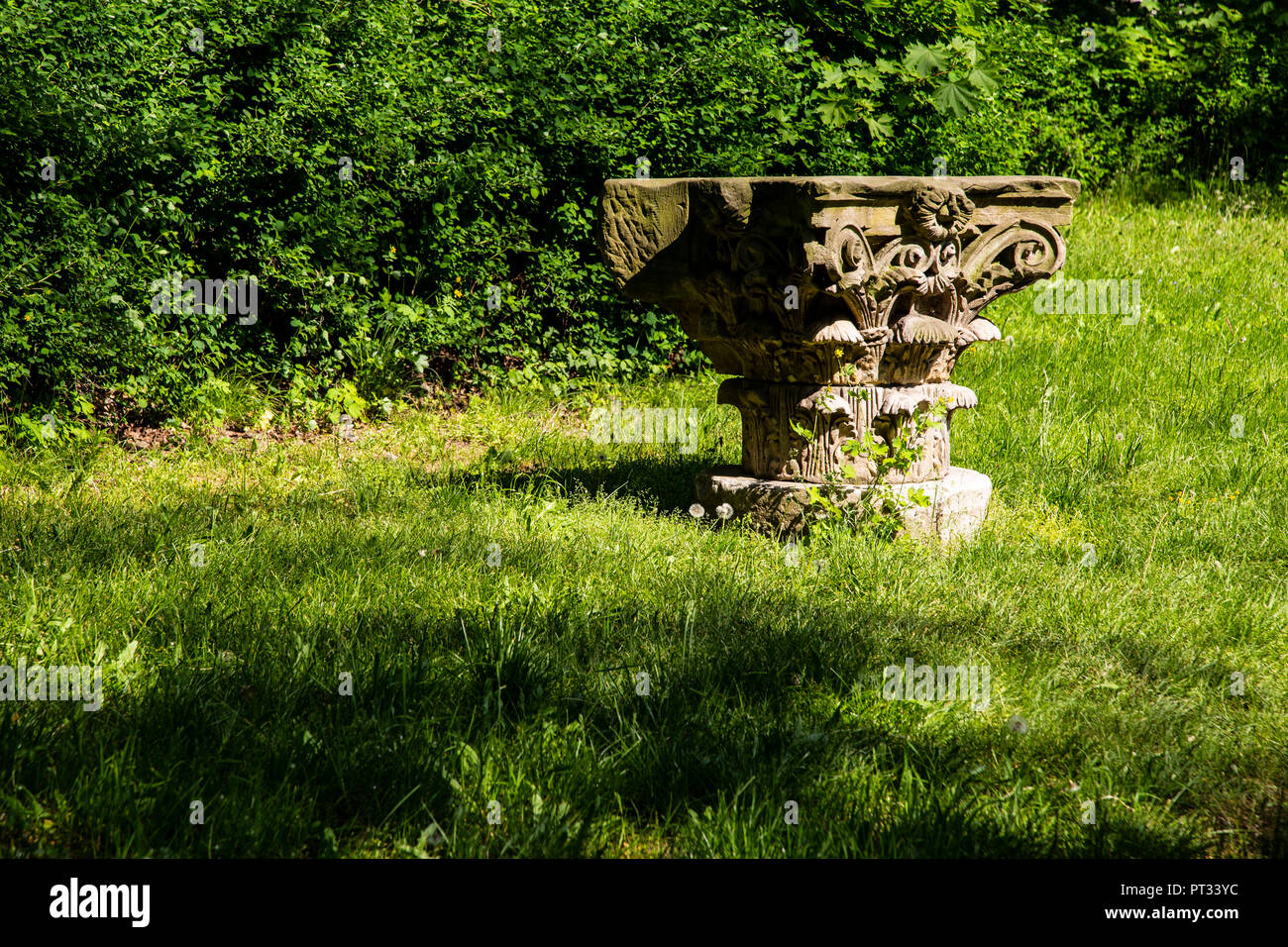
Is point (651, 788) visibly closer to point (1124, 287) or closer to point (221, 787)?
point (221, 787)

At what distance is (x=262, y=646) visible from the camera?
3.16 m

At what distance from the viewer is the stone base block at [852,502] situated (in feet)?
14.4

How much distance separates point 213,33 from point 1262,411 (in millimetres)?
6203

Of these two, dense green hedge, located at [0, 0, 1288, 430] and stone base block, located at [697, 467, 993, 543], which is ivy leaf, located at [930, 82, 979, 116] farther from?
stone base block, located at [697, 467, 993, 543]

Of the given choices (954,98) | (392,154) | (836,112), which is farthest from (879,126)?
(392,154)

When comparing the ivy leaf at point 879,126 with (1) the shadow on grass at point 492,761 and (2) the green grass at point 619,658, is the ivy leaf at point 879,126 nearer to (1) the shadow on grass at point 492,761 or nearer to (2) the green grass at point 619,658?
(2) the green grass at point 619,658

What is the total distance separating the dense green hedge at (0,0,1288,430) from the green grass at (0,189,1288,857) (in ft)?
2.89

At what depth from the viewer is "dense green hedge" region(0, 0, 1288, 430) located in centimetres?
549

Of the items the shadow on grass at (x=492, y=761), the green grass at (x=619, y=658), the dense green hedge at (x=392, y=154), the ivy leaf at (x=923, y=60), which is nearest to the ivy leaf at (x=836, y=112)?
the dense green hedge at (x=392, y=154)

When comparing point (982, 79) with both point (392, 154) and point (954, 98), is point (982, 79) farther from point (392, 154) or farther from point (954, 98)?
point (392, 154)

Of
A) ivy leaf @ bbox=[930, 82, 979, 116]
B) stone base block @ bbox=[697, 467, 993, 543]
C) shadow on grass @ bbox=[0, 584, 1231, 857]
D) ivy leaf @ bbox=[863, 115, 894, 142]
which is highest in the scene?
ivy leaf @ bbox=[930, 82, 979, 116]

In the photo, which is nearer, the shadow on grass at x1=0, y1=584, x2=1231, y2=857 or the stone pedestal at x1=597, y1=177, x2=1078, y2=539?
the shadow on grass at x1=0, y1=584, x2=1231, y2=857

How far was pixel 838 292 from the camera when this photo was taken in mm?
4277

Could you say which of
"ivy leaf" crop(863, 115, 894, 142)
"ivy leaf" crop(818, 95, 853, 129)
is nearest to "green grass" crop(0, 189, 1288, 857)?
"ivy leaf" crop(818, 95, 853, 129)
